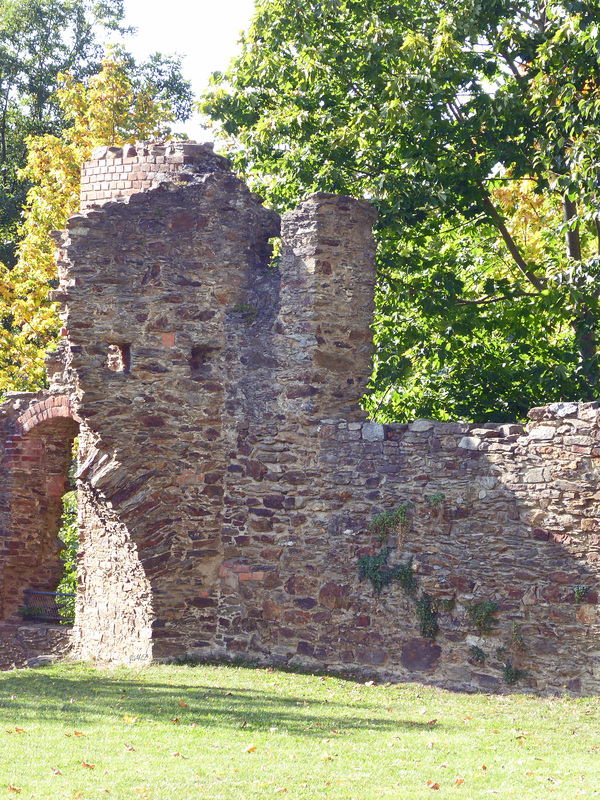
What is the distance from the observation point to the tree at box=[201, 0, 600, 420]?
10.8 metres

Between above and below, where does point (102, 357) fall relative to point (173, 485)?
above

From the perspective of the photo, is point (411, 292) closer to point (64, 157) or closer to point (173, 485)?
point (173, 485)

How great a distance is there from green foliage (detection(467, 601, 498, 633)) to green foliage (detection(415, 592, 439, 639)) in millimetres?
360

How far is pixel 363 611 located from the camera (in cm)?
841

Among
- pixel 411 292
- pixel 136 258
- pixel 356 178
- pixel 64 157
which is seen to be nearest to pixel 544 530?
pixel 136 258

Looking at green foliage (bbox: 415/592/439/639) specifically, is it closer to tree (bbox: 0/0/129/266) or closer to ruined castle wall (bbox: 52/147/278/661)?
ruined castle wall (bbox: 52/147/278/661)

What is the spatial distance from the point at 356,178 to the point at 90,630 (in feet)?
22.0

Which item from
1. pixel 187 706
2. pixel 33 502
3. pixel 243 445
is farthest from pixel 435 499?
pixel 33 502

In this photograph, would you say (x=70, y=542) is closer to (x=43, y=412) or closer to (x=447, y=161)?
(x=43, y=412)

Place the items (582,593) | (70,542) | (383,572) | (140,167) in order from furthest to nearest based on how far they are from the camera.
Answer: (70,542) < (140,167) < (383,572) < (582,593)

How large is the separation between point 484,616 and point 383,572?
1.01 meters

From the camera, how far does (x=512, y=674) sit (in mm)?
7574

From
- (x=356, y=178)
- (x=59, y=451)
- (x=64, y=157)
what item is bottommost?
(x=59, y=451)

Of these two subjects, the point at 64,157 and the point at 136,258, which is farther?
the point at 64,157
